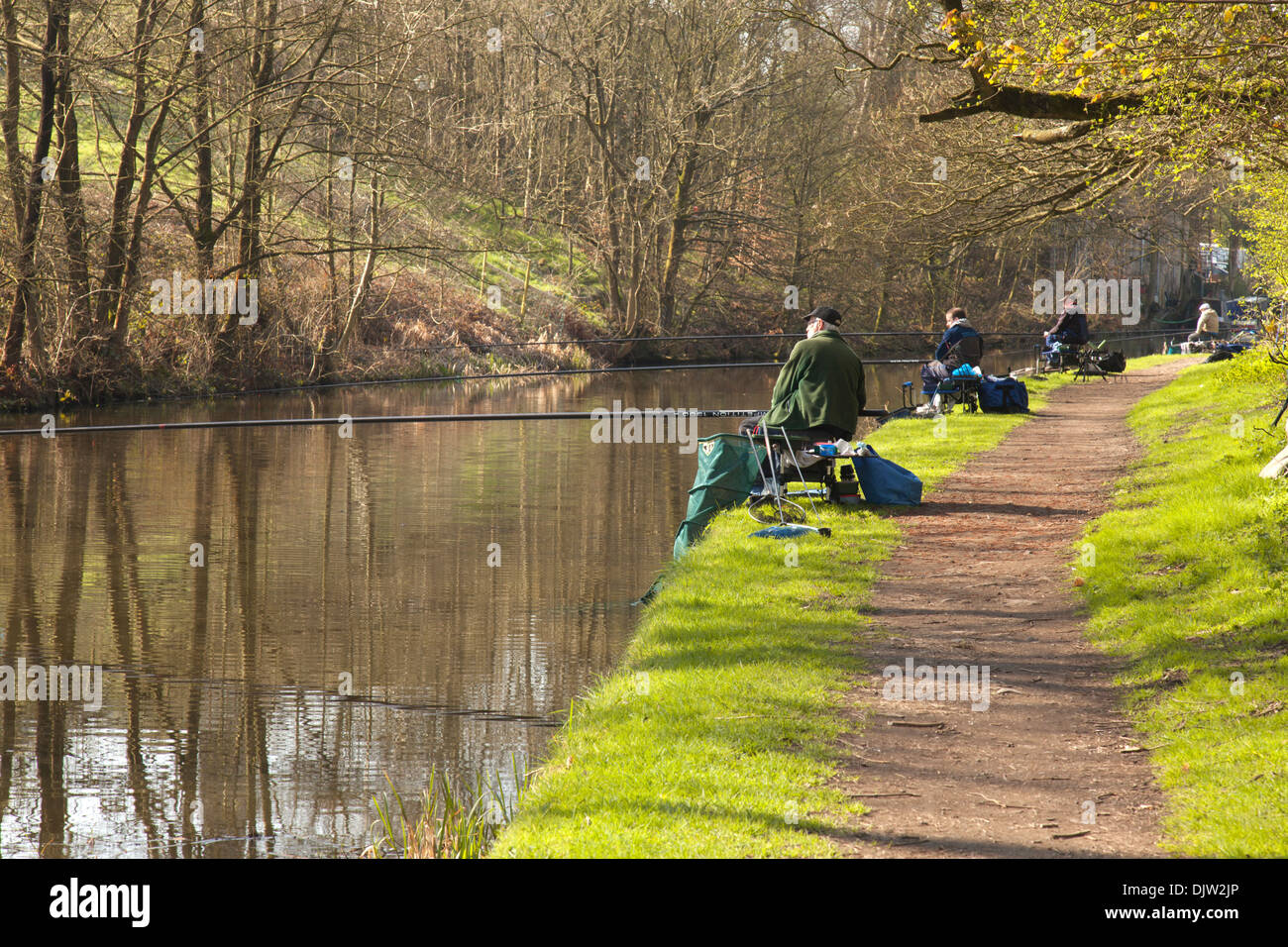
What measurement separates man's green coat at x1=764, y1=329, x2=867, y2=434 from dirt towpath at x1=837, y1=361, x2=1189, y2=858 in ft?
3.95

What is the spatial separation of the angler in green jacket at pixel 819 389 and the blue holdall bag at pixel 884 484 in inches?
20.5

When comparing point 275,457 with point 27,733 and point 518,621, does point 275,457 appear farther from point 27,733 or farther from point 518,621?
point 27,733

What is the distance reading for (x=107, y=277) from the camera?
2492 cm

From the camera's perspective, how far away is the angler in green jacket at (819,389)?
11.5 metres

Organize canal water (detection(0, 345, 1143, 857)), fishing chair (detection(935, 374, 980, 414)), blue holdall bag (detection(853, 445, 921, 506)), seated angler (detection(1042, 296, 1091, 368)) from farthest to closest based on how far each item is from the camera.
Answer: seated angler (detection(1042, 296, 1091, 368))
fishing chair (detection(935, 374, 980, 414))
blue holdall bag (detection(853, 445, 921, 506))
canal water (detection(0, 345, 1143, 857))

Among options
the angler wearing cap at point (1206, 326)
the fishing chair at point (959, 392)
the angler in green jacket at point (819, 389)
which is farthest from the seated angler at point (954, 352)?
the angler wearing cap at point (1206, 326)

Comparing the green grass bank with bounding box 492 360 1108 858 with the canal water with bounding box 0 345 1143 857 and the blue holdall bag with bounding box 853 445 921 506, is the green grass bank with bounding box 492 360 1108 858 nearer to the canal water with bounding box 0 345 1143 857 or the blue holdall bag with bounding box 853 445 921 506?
the canal water with bounding box 0 345 1143 857

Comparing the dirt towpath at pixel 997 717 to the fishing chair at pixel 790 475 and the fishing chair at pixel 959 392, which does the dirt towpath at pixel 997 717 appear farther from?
the fishing chair at pixel 959 392

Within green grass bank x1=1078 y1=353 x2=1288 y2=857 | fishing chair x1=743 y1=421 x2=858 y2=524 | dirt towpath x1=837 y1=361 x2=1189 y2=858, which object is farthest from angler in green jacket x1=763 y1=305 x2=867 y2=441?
green grass bank x1=1078 y1=353 x2=1288 y2=857

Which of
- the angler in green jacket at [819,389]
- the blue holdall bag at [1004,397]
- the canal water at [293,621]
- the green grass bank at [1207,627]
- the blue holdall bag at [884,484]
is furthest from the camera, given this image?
the blue holdall bag at [1004,397]

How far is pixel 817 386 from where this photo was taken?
11.5 meters

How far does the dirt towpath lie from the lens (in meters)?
4.82

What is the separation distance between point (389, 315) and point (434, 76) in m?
10.2

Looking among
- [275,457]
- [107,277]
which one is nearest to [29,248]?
[107,277]
